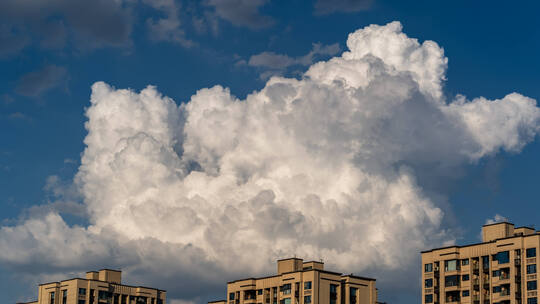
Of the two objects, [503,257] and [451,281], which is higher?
[503,257]

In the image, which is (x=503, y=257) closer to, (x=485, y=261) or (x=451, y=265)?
(x=485, y=261)

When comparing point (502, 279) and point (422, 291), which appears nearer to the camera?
point (502, 279)

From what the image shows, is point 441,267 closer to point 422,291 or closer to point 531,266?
point 422,291

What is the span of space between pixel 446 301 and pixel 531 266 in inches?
793

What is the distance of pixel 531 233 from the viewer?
18862 cm

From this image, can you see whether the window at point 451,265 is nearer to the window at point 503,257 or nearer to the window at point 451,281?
the window at point 451,281

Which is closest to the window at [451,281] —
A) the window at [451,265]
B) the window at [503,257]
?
the window at [451,265]

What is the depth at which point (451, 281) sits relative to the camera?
193750 mm

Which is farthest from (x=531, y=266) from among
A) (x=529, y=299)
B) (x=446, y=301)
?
(x=446, y=301)

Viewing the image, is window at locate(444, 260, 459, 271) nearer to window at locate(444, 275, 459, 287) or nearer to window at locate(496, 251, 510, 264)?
window at locate(444, 275, 459, 287)

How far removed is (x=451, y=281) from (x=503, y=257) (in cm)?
1269

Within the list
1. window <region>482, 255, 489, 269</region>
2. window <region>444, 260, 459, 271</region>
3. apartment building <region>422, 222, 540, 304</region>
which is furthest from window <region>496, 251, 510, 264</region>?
window <region>444, 260, 459, 271</region>

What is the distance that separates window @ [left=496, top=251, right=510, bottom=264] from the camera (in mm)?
185250

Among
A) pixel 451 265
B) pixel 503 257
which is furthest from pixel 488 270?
pixel 451 265
